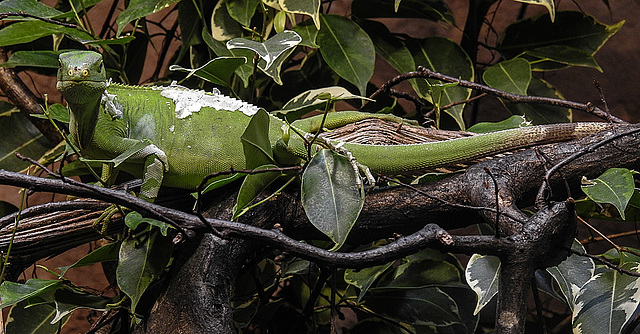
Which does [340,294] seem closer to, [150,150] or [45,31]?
[150,150]

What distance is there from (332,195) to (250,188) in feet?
0.54

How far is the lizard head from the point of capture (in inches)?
46.7

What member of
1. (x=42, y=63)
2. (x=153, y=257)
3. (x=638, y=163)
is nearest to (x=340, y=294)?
(x=153, y=257)

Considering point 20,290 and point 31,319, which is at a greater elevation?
point 20,290

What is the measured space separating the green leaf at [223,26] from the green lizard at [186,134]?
382 mm

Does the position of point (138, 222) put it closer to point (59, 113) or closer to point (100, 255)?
point (100, 255)

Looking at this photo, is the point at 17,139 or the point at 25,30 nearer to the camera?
the point at 25,30

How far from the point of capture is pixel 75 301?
4.18 feet

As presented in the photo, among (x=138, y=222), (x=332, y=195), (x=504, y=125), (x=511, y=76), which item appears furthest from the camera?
(x=511, y=76)

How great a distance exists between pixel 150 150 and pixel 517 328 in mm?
819

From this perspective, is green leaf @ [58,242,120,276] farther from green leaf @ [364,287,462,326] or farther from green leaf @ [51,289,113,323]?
green leaf @ [364,287,462,326]

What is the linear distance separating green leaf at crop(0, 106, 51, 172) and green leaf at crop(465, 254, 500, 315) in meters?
1.44

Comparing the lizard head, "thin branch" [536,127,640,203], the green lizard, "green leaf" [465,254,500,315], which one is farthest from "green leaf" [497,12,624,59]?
the lizard head

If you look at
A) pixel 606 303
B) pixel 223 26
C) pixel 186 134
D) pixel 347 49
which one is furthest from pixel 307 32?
pixel 606 303
